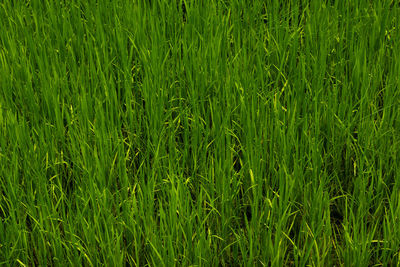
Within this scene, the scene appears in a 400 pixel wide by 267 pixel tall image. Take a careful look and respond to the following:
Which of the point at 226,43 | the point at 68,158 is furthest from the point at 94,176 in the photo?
the point at 226,43

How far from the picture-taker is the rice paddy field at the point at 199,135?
1.81 m

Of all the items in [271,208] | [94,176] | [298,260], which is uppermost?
[94,176]

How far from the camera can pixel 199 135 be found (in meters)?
2.06

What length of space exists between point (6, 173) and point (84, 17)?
104cm

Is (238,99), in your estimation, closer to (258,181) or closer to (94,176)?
(258,181)

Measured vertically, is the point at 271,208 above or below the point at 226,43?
below

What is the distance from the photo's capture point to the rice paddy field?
5.95 feet

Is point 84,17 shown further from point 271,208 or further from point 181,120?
point 271,208

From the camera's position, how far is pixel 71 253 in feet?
5.97

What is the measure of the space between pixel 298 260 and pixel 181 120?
636mm

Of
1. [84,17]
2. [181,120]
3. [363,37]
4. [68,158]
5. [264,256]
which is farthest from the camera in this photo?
[84,17]

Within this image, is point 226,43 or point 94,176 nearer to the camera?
point 94,176

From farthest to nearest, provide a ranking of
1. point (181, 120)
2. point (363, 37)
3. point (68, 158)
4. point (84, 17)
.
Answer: point (84, 17) < point (363, 37) < point (181, 120) < point (68, 158)

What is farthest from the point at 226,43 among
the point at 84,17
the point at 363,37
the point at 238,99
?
the point at 84,17
